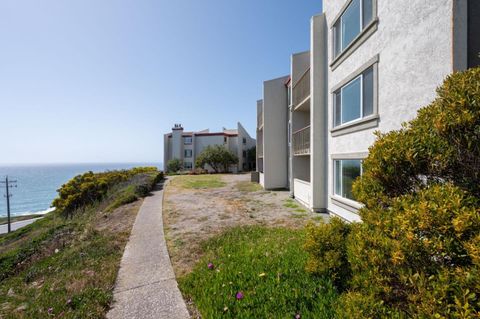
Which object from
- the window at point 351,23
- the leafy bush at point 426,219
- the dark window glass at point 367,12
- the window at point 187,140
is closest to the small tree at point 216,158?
the window at point 187,140

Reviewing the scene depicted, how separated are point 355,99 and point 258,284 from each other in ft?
23.0

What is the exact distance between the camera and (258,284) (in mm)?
3957

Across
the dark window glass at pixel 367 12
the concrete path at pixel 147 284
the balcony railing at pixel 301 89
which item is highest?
the dark window glass at pixel 367 12

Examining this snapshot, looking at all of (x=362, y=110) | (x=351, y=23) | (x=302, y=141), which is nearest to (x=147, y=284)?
(x=362, y=110)

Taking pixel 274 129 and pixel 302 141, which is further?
pixel 274 129

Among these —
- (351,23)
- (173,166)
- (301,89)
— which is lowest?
(173,166)

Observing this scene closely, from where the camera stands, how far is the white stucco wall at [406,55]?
4.48 meters

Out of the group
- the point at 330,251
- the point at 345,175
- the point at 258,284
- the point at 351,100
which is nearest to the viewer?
the point at 330,251

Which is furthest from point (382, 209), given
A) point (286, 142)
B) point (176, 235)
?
point (286, 142)

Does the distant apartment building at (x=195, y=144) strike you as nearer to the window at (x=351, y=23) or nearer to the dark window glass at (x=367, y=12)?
the window at (x=351, y=23)

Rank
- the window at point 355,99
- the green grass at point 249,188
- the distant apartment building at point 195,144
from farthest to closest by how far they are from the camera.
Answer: the distant apartment building at point 195,144 → the green grass at point 249,188 → the window at point 355,99

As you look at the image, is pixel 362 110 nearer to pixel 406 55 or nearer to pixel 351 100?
pixel 351 100

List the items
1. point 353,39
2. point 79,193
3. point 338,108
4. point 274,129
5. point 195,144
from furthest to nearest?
point 195,144 < point 274,129 < point 79,193 < point 338,108 < point 353,39

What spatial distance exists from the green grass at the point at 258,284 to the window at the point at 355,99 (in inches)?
192
